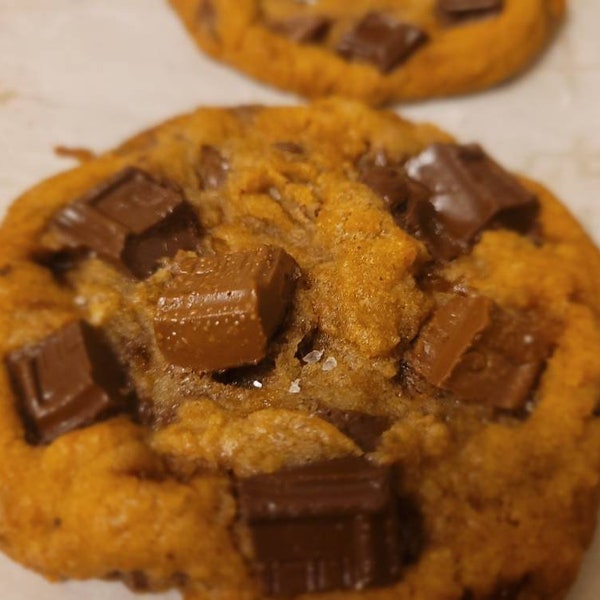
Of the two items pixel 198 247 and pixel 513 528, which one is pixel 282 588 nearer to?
pixel 513 528

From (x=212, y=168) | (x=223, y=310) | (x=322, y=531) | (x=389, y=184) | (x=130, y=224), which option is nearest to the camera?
(x=322, y=531)

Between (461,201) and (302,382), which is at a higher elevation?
→ (461,201)

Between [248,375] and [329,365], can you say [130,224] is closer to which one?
[248,375]

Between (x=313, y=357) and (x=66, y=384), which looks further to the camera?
(x=313, y=357)

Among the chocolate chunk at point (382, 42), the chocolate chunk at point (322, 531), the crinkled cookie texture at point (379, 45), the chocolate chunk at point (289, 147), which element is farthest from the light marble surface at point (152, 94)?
the chocolate chunk at point (322, 531)

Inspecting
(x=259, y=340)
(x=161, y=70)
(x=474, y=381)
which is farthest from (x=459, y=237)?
(x=161, y=70)

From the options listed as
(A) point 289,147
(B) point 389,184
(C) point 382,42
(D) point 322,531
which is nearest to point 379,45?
(C) point 382,42

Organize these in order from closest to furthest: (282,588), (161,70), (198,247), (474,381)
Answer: (282,588), (474,381), (198,247), (161,70)
